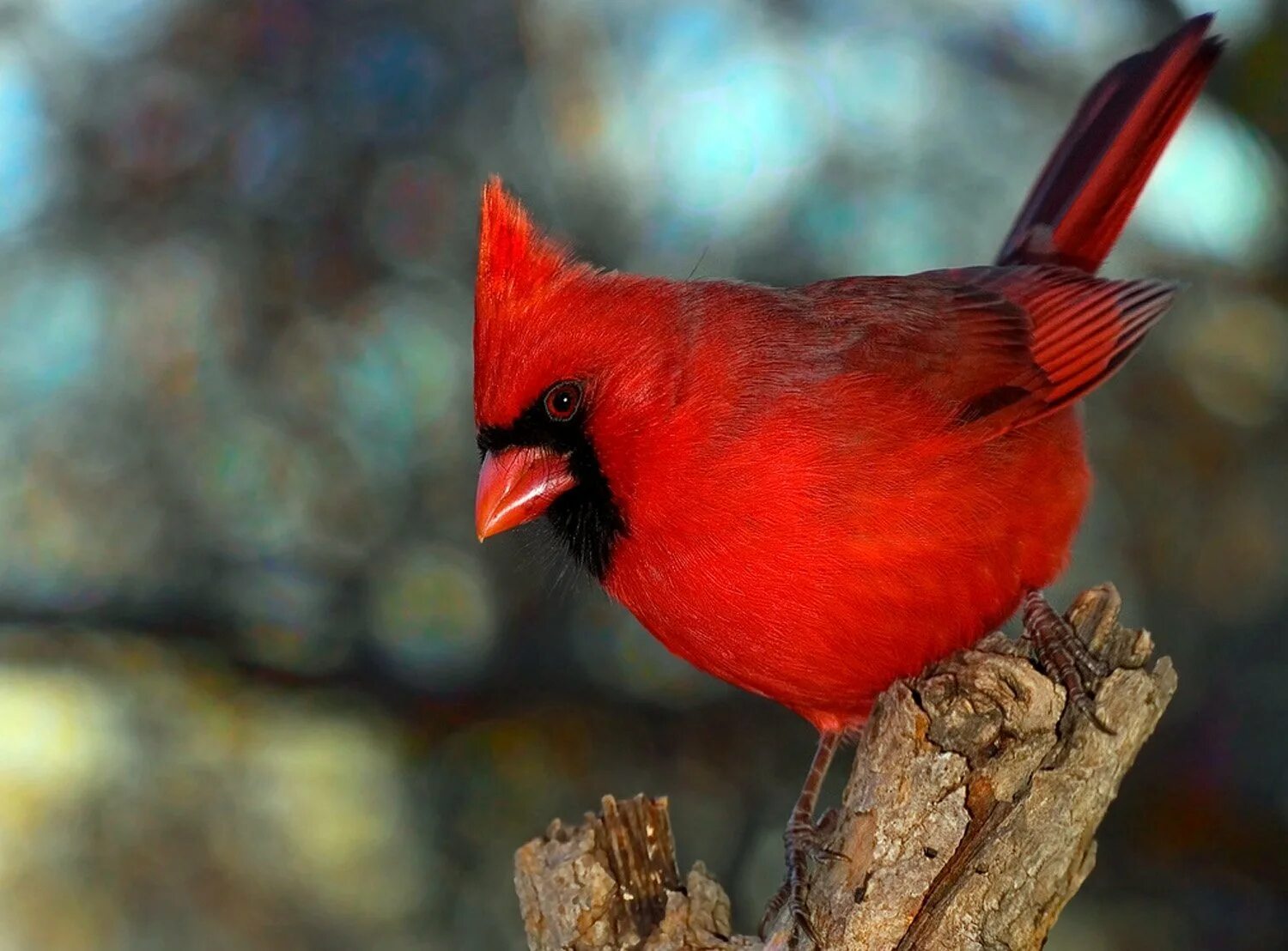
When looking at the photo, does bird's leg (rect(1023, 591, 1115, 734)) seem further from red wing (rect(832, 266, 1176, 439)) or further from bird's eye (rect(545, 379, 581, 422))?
bird's eye (rect(545, 379, 581, 422))

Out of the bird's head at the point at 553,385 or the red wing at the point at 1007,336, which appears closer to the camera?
the bird's head at the point at 553,385

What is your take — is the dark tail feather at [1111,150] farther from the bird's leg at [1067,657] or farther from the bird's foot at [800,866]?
the bird's foot at [800,866]

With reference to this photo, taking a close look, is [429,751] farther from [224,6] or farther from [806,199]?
[224,6]

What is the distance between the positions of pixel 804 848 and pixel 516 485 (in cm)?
72

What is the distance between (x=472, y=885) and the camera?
11.5 ft

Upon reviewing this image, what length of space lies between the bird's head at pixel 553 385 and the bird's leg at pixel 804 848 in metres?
0.54

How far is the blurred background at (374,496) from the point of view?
3418 millimetres

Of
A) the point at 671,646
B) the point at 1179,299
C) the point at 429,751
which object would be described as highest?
the point at 1179,299

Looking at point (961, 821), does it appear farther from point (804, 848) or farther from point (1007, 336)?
point (1007, 336)

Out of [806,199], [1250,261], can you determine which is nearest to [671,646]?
[806,199]

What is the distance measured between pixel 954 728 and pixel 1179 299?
2.28 metres

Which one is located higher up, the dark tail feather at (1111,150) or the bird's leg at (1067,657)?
the dark tail feather at (1111,150)

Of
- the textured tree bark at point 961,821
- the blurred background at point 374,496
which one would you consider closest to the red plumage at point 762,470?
the textured tree bark at point 961,821

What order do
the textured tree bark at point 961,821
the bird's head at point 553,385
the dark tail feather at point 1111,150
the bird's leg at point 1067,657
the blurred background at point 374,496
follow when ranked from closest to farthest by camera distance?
the textured tree bark at point 961,821 → the bird's leg at point 1067,657 → the bird's head at point 553,385 → the dark tail feather at point 1111,150 → the blurred background at point 374,496
